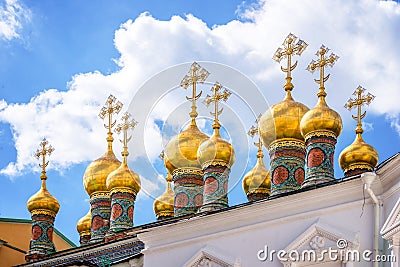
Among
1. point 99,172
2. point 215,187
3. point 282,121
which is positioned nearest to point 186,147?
point 215,187

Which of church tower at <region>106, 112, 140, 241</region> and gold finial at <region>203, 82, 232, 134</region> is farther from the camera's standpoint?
church tower at <region>106, 112, 140, 241</region>

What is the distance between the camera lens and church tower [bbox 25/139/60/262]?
23.1 m

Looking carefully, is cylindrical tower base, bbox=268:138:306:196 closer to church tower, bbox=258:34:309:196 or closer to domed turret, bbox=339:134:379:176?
church tower, bbox=258:34:309:196

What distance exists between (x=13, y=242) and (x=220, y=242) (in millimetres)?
10415

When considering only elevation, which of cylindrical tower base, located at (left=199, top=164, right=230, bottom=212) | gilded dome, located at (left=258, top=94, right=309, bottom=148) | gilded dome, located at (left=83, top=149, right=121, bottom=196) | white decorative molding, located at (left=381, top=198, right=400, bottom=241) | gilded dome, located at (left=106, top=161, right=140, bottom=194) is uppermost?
gilded dome, located at (left=83, top=149, right=121, bottom=196)

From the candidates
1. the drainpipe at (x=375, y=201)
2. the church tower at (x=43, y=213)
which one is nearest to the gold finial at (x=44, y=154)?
the church tower at (x=43, y=213)

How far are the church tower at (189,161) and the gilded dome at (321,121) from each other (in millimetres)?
2529

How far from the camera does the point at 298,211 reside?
547 inches

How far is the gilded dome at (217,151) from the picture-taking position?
19047 mm

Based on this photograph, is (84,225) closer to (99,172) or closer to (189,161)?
(99,172)

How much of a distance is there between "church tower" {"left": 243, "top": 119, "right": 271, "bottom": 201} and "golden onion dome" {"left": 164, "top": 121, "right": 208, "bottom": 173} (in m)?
1.01

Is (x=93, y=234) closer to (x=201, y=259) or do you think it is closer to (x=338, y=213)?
(x=201, y=259)

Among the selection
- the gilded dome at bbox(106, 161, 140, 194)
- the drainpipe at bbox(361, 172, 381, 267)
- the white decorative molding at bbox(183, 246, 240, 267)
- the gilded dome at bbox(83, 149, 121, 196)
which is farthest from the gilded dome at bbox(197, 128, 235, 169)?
the drainpipe at bbox(361, 172, 381, 267)

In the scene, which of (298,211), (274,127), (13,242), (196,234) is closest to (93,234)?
(13,242)
